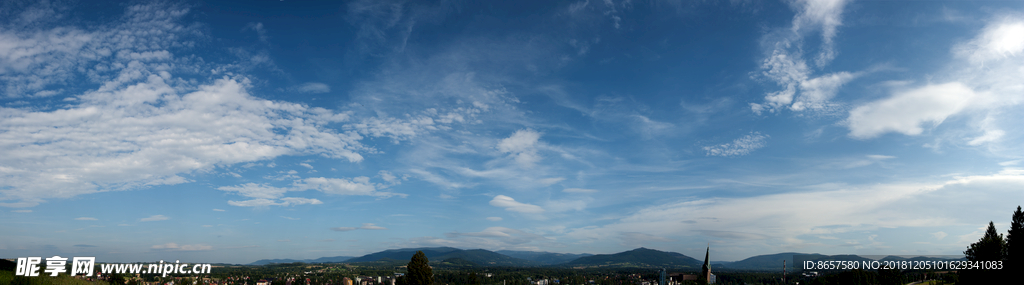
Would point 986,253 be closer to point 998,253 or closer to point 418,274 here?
point 998,253

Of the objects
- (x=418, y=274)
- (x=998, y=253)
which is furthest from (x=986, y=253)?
(x=418, y=274)

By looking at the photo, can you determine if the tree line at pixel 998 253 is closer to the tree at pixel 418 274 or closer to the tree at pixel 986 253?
the tree at pixel 986 253

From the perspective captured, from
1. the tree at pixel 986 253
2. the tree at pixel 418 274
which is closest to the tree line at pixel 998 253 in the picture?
the tree at pixel 986 253

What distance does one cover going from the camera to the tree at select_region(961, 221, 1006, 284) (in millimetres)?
40312

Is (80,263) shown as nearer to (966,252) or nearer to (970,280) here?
(970,280)

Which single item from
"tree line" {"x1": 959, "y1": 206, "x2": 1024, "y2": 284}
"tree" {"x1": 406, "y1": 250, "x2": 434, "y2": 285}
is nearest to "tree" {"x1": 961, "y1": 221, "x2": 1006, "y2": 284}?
"tree line" {"x1": 959, "y1": 206, "x2": 1024, "y2": 284}

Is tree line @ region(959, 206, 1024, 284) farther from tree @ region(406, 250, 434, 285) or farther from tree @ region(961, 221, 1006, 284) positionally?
tree @ region(406, 250, 434, 285)

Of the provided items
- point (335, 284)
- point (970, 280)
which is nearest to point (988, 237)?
point (970, 280)

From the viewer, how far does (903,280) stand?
99500mm

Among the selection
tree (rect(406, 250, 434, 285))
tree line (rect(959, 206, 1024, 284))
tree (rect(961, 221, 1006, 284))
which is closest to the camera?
tree line (rect(959, 206, 1024, 284))

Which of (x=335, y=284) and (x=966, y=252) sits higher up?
(x=966, y=252)

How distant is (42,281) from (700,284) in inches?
5261

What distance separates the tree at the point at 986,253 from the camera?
40.3 metres

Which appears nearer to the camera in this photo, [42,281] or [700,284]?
[42,281]
